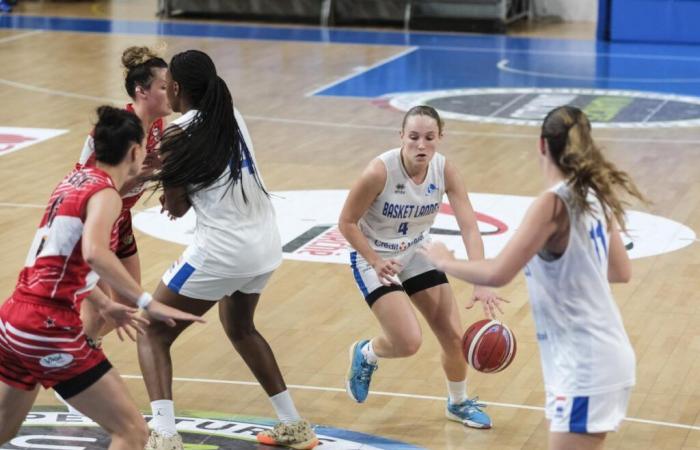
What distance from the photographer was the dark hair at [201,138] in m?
6.08

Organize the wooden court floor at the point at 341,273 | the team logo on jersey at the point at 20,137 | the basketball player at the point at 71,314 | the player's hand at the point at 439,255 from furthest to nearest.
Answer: the team logo on jersey at the point at 20,137 → the wooden court floor at the point at 341,273 → the basketball player at the point at 71,314 → the player's hand at the point at 439,255

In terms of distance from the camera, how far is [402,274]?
22.2ft

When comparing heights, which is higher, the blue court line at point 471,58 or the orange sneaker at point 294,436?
the orange sneaker at point 294,436

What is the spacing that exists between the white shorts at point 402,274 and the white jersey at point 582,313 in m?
1.93

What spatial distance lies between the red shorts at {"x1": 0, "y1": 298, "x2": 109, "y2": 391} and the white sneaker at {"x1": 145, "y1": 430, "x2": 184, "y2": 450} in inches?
38.5

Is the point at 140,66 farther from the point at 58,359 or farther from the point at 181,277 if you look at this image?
the point at 58,359

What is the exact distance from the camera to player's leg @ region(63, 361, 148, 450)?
5.13 metres

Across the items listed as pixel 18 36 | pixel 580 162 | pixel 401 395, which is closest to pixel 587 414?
pixel 580 162

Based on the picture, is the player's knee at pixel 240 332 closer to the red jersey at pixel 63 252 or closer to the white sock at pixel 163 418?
the white sock at pixel 163 418

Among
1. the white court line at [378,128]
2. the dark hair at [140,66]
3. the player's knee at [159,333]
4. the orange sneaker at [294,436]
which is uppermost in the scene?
the dark hair at [140,66]

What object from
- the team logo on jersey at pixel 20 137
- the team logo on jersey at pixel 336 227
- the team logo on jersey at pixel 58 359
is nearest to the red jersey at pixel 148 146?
the team logo on jersey at pixel 58 359

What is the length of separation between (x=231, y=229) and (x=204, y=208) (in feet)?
0.53

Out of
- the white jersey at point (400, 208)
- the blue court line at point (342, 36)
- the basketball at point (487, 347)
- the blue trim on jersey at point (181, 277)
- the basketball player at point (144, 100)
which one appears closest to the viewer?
the blue trim on jersey at point (181, 277)

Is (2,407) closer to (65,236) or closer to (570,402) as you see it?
(65,236)
